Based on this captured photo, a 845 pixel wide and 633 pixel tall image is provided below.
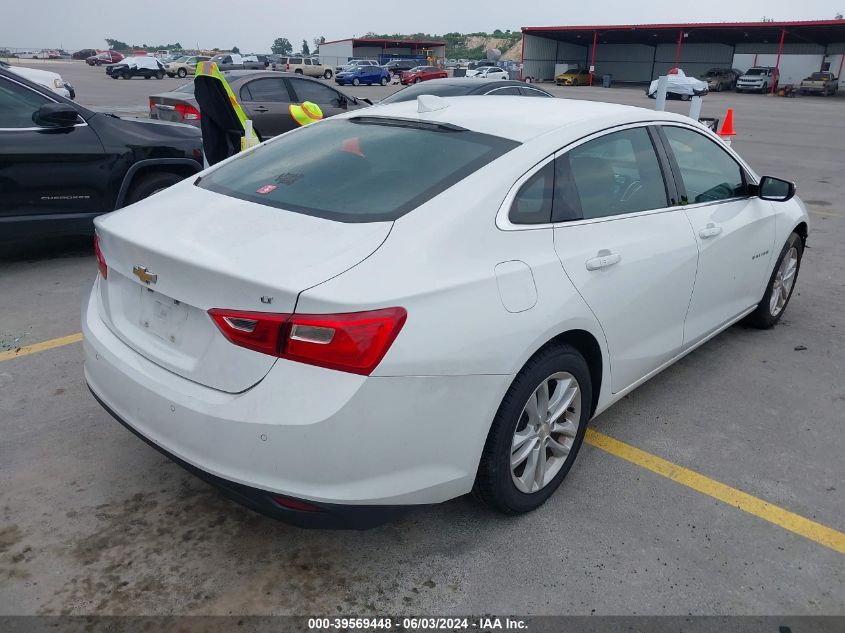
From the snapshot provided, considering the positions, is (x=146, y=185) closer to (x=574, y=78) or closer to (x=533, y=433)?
(x=533, y=433)

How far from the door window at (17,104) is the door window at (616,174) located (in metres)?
4.66

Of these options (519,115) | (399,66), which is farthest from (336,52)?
(519,115)

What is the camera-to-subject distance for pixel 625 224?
9.95 feet

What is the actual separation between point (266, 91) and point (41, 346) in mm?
7549

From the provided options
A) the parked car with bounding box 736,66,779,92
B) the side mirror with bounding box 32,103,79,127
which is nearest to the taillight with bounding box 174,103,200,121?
the side mirror with bounding box 32,103,79,127

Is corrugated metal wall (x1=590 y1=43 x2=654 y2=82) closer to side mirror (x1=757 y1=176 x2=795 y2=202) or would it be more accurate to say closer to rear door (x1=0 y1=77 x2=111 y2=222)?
side mirror (x1=757 y1=176 x2=795 y2=202)

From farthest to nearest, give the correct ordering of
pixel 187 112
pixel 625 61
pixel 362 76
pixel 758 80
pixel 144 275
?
1. pixel 625 61
2. pixel 362 76
3. pixel 758 80
4. pixel 187 112
5. pixel 144 275

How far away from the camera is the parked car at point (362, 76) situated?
46.0 metres

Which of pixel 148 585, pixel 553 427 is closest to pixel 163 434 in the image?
pixel 148 585

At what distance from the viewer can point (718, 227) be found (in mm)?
3645

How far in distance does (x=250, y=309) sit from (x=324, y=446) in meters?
0.48

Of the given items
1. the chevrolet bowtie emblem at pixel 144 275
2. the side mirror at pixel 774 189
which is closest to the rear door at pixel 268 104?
the side mirror at pixel 774 189

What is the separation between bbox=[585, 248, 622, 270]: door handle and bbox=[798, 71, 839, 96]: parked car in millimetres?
48848

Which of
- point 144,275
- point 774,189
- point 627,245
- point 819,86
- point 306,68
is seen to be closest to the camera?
point 144,275
